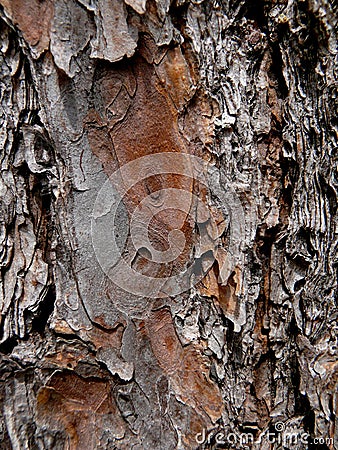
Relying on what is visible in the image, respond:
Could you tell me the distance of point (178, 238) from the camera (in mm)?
848

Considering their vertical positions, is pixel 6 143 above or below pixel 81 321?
above

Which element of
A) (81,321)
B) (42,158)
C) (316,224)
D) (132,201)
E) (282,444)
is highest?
(42,158)

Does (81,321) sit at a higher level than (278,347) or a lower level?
higher

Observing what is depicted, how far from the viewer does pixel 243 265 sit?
2.73 feet

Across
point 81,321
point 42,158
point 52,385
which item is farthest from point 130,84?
point 52,385

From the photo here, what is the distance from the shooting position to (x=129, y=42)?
2.50 ft

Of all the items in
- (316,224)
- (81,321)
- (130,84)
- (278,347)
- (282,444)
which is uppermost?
(130,84)

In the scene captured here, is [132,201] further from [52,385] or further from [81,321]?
[52,385]

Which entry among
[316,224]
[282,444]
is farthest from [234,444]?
[316,224]

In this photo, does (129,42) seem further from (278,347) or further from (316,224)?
(278,347)

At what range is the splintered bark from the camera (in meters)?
0.79

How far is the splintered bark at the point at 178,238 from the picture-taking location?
793 mm

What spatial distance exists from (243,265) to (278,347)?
0.19 m

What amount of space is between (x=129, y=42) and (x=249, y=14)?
242mm
